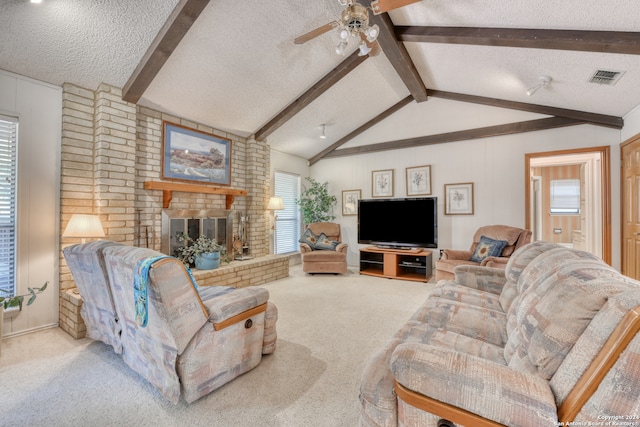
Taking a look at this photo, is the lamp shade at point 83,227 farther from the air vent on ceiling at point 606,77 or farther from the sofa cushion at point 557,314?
the air vent on ceiling at point 606,77

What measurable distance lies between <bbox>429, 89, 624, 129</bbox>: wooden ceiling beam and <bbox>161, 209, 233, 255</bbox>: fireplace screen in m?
4.05

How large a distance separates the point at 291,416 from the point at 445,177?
15.2 feet

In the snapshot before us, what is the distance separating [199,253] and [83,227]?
137 cm

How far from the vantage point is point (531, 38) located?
2.57 meters

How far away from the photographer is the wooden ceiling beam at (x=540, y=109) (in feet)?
12.1

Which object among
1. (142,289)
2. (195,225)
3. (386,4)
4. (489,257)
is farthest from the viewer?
(195,225)

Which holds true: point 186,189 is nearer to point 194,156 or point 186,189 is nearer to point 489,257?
point 194,156

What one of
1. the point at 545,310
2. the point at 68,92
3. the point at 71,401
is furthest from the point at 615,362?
the point at 68,92

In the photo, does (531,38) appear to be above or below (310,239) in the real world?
above

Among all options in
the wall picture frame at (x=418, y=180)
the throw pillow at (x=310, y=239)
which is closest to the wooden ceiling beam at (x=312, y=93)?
the throw pillow at (x=310, y=239)

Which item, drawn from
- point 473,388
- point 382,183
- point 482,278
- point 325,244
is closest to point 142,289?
point 473,388

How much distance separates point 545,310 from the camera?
1.09 m

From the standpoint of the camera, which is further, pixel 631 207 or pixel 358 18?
pixel 631 207

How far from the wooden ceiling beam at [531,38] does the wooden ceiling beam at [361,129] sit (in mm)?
1975
